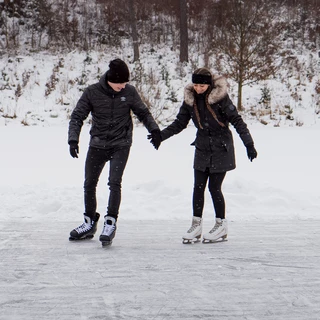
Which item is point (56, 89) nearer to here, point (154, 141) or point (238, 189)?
point (238, 189)

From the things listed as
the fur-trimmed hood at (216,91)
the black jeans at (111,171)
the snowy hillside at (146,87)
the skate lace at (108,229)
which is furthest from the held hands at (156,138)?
the snowy hillside at (146,87)

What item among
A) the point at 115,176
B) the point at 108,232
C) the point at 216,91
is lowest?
the point at 108,232

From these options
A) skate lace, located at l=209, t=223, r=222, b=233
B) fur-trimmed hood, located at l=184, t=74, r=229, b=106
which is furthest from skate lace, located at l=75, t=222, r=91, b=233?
fur-trimmed hood, located at l=184, t=74, r=229, b=106

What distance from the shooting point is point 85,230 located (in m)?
4.43

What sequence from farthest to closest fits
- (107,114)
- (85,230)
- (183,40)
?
(183,40), (85,230), (107,114)

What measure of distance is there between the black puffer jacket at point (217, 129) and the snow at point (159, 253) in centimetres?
72

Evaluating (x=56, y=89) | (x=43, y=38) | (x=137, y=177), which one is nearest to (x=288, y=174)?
(x=137, y=177)

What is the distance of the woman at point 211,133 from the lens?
414cm

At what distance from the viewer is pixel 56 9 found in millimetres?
23438

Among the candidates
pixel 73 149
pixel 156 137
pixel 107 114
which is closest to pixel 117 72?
pixel 107 114

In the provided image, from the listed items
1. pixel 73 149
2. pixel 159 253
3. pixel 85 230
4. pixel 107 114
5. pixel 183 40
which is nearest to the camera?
pixel 159 253

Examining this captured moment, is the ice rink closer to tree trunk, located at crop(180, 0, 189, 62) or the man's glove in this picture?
the man's glove

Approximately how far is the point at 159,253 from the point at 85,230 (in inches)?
31.7

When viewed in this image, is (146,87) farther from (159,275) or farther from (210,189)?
(159,275)
